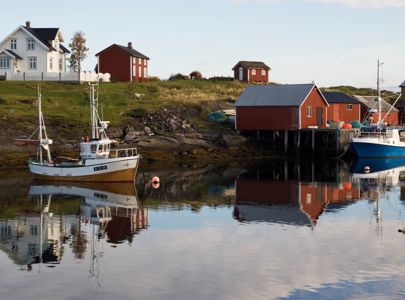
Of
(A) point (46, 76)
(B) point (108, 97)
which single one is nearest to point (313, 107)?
(B) point (108, 97)

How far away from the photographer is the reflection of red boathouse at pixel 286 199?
36.1m

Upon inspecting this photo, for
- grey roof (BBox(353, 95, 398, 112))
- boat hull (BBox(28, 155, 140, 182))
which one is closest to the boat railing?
boat hull (BBox(28, 155, 140, 182))

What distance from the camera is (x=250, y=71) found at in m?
105

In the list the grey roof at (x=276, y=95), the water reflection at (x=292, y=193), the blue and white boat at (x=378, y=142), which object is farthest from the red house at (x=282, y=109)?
the water reflection at (x=292, y=193)

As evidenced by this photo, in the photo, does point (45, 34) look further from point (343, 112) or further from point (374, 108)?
point (374, 108)

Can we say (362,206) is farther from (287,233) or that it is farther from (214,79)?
(214,79)

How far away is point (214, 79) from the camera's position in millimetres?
101500

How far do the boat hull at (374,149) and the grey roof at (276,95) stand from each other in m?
7.02

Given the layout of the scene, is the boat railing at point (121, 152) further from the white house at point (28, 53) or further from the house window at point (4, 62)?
the house window at point (4, 62)

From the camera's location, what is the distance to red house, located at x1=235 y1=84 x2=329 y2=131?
7069 centimetres

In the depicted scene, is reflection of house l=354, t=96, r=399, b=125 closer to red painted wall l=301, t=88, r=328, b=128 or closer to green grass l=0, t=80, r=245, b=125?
red painted wall l=301, t=88, r=328, b=128

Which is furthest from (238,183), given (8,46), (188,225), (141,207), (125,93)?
(8,46)

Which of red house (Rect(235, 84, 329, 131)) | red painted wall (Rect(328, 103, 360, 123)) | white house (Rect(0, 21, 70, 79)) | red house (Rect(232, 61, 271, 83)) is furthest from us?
red house (Rect(232, 61, 271, 83))

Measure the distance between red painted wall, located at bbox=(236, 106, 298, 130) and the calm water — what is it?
65.3 ft
